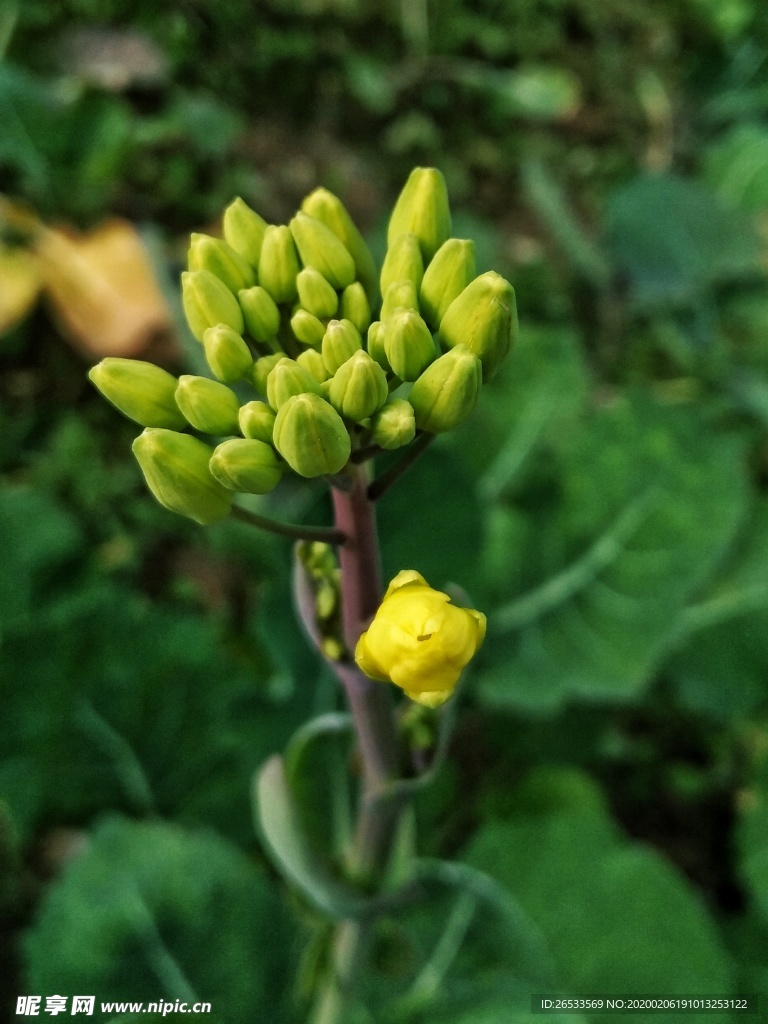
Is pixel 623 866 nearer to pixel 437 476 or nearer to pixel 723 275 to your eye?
pixel 437 476

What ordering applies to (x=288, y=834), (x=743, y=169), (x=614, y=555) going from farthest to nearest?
(x=743, y=169) < (x=614, y=555) < (x=288, y=834)

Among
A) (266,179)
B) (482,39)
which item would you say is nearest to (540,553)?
(266,179)

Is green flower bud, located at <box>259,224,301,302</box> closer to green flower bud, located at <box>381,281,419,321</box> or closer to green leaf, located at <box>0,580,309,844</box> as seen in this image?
green flower bud, located at <box>381,281,419,321</box>

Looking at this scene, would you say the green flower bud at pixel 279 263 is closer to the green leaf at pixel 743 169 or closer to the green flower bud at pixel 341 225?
the green flower bud at pixel 341 225

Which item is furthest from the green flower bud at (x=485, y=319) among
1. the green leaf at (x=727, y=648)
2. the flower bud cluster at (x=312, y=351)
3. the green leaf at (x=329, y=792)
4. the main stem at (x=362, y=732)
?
the green leaf at (x=727, y=648)

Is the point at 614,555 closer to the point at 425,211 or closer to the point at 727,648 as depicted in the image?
the point at 727,648

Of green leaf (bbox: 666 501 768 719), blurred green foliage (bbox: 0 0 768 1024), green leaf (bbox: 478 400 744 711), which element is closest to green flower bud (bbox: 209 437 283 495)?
blurred green foliage (bbox: 0 0 768 1024)

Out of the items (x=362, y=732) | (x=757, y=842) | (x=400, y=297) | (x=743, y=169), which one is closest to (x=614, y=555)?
(x=757, y=842)
